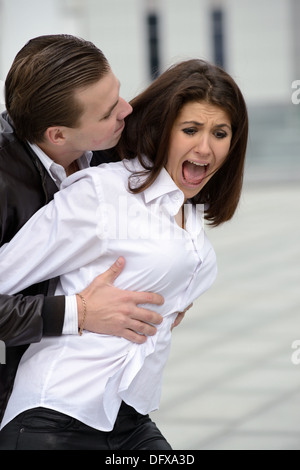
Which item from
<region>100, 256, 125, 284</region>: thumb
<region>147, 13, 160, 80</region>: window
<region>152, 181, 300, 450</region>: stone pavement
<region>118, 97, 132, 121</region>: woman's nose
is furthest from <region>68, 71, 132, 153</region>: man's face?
<region>147, 13, 160, 80</region>: window

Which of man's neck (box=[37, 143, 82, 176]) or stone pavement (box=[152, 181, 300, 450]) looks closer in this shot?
man's neck (box=[37, 143, 82, 176])

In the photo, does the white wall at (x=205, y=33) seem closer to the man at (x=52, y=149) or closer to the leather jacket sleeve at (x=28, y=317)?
the man at (x=52, y=149)

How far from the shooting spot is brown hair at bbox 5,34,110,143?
178 cm

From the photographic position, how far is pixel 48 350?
74.0 inches

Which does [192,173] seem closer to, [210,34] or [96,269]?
[96,269]

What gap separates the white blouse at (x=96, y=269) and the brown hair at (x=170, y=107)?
87mm

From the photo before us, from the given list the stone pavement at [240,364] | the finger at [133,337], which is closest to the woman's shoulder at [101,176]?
the finger at [133,337]

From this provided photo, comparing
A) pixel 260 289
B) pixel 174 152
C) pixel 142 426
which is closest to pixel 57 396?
pixel 142 426

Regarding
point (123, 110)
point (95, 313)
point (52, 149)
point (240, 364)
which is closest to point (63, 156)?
point (52, 149)

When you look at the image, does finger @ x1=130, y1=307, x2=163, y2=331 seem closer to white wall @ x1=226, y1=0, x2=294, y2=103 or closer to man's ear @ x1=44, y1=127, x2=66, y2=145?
man's ear @ x1=44, y1=127, x2=66, y2=145

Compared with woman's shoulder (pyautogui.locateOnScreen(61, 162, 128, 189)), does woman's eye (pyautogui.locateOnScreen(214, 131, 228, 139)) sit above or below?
above

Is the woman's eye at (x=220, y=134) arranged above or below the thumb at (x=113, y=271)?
above

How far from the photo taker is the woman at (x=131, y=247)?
1.83 m

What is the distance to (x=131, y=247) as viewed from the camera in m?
1.83
